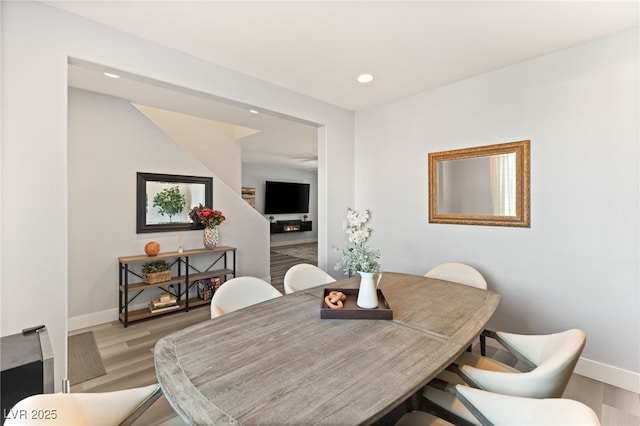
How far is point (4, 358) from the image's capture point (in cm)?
116

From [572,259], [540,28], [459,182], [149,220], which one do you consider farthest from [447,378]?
[149,220]

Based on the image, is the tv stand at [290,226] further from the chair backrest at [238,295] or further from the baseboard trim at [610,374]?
the baseboard trim at [610,374]

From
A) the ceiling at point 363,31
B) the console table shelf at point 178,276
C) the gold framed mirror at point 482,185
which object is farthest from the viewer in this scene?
the console table shelf at point 178,276

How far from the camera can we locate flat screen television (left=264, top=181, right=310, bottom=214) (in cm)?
868

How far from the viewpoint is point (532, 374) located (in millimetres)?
1134

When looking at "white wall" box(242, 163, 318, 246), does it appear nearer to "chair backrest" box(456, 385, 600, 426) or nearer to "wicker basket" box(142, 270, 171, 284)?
"wicker basket" box(142, 270, 171, 284)

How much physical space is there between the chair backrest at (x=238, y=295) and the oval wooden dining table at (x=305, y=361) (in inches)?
8.8

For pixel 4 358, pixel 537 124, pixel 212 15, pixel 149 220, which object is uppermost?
pixel 212 15

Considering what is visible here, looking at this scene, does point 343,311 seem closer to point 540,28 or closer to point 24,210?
point 24,210

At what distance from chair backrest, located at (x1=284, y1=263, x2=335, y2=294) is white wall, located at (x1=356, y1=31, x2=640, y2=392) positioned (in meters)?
1.34

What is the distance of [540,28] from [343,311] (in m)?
2.37

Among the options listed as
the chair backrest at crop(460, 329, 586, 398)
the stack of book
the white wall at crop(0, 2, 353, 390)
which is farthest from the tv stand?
the chair backrest at crop(460, 329, 586, 398)

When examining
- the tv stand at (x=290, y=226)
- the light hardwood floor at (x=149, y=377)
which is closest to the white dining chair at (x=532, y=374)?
the light hardwood floor at (x=149, y=377)

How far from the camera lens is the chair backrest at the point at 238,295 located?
5.80 ft
